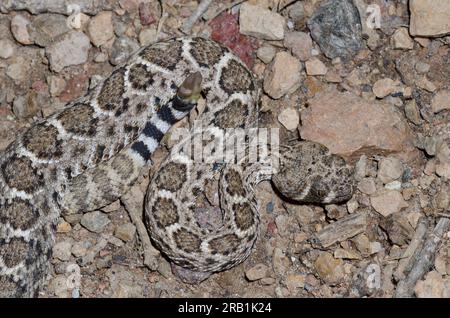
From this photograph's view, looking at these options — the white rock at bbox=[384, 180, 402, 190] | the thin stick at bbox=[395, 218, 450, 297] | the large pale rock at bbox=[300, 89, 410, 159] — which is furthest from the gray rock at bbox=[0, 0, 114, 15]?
the thin stick at bbox=[395, 218, 450, 297]

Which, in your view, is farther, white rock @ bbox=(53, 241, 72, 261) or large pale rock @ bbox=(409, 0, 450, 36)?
large pale rock @ bbox=(409, 0, 450, 36)

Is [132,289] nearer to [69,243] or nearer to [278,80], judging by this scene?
[69,243]

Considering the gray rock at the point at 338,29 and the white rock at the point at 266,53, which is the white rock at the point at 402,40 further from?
the white rock at the point at 266,53

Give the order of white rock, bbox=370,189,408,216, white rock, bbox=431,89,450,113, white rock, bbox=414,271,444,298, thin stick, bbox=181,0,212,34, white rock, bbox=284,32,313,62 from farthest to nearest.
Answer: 1. thin stick, bbox=181,0,212,34
2. white rock, bbox=284,32,313,62
3. white rock, bbox=431,89,450,113
4. white rock, bbox=370,189,408,216
5. white rock, bbox=414,271,444,298

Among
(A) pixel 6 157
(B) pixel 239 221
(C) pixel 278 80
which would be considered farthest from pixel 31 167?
(C) pixel 278 80

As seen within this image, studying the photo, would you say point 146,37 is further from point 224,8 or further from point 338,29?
point 338,29

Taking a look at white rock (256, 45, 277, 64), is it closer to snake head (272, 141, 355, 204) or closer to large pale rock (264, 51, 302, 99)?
large pale rock (264, 51, 302, 99)
